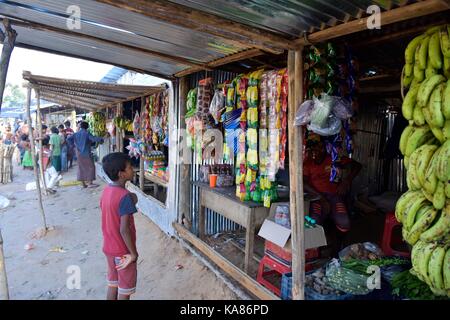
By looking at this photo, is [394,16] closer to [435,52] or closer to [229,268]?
[435,52]

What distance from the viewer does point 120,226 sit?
9.14 feet

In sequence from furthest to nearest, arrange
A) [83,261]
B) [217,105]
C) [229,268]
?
1. [83,261]
2. [217,105]
3. [229,268]

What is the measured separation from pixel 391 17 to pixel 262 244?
3.57 metres

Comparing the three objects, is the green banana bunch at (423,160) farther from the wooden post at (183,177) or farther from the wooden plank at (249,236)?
the wooden post at (183,177)

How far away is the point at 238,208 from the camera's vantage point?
3.89 metres

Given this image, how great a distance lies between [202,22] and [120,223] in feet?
5.74

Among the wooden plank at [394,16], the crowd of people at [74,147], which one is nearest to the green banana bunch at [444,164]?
the wooden plank at [394,16]

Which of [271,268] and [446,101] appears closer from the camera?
[446,101]

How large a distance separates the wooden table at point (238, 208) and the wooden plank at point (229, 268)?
163 millimetres

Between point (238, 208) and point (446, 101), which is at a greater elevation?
point (446, 101)

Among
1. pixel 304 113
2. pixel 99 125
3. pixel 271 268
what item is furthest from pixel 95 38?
pixel 99 125

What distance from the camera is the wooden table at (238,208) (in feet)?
11.9

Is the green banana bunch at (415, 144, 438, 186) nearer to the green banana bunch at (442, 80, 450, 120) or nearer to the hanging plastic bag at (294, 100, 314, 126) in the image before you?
the green banana bunch at (442, 80, 450, 120)

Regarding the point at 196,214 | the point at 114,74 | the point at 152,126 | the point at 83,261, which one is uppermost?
the point at 114,74
